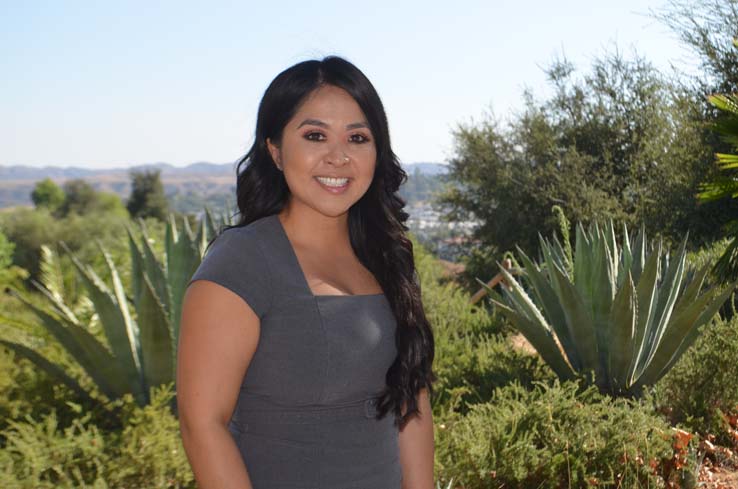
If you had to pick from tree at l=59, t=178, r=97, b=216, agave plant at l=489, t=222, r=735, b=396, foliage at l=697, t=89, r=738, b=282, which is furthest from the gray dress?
tree at l=59, t=178, r=97, b=216

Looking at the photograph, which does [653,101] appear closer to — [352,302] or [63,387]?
[63,387]

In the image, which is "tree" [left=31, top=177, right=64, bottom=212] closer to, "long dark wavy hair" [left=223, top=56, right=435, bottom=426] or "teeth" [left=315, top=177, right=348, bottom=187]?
"long dark wavy hair" [left=223, top=56, right=435, bottom=426]

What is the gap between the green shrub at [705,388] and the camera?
4531mm

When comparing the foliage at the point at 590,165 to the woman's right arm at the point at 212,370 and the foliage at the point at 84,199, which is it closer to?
the woman's right arm at the point at 212,370

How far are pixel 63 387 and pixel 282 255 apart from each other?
143 inches

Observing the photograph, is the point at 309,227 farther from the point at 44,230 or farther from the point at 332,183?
the point at 44,230

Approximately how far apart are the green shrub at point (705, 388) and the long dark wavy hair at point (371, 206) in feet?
10.5

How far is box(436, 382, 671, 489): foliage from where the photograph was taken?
3.62m

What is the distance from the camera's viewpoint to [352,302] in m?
1.62

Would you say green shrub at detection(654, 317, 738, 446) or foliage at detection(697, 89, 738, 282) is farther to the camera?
foliage at detection(697, 89, 738, 282)

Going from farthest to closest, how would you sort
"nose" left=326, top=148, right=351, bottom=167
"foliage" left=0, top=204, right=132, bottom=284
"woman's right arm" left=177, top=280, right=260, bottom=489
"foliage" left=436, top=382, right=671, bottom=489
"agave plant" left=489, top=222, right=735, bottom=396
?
"foliage" left=0, top=204, right=132, bottom=284 < "agave plant" left=489, top=222, right=735, bottom=396 < "foliage" left=436, top=382, right=671, bottom=489 < "nose" left=326, top=148, right=351, bottom=167 < "woman's right arm" left=177, top=280, right=260, bottom=489

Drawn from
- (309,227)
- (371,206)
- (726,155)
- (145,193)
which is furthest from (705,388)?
(145,193)

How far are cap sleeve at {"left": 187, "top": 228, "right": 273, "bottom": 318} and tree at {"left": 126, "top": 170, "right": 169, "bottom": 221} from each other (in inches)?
1614

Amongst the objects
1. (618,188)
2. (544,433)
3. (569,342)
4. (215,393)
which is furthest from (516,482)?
(618,188)
